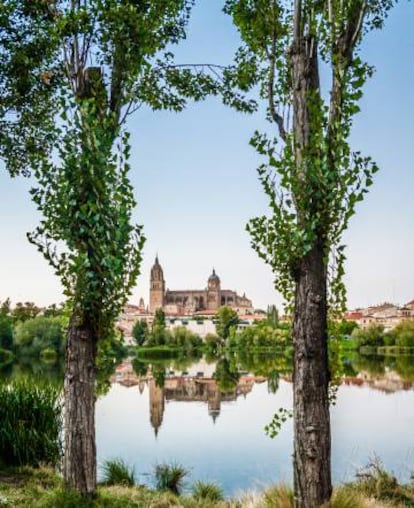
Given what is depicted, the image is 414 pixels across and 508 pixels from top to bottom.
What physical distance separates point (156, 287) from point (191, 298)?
35.3 ft

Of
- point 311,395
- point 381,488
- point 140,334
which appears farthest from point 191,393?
point 140,334

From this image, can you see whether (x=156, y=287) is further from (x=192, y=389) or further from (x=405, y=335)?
(x=192, y=389)

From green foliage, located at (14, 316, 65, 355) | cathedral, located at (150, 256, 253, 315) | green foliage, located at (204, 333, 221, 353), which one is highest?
cathedral, located at (150, 256, 253, 315)

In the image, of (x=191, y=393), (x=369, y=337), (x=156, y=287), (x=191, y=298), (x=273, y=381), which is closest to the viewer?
(x=191, y=393)

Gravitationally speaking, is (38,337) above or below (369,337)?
above

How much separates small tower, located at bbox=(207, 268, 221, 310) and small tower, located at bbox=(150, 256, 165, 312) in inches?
501

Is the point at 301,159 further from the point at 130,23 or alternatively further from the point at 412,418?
the point at 412,418

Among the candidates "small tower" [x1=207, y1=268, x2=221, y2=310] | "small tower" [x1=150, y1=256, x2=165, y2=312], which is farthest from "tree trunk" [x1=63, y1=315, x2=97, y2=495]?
"small tower" [x1=150, y1=256, x2=165, y2=312]

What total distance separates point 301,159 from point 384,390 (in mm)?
28439

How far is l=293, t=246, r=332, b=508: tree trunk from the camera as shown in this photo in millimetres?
5359

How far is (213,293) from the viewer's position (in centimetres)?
16262

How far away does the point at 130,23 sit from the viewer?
7.00 meters

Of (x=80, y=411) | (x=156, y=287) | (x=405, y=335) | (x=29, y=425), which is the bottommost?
(x=405, y=335)

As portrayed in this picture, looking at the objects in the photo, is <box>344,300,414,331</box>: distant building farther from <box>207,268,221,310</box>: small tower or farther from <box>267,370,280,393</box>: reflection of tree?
<box>267,370,280,393</box>: reflection of tree
